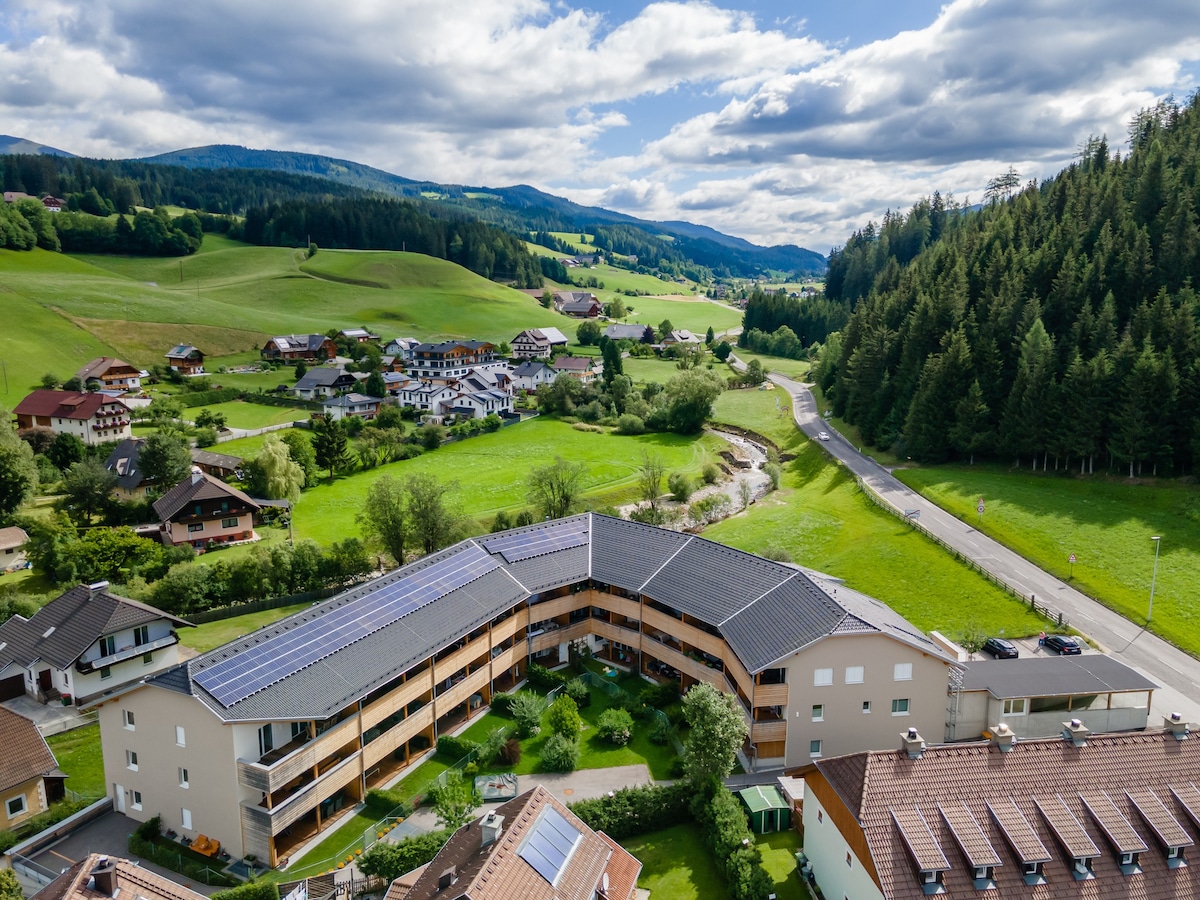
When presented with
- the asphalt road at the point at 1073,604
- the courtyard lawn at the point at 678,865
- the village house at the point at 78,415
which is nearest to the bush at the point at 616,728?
the courtyard lawn at the point at 678,865

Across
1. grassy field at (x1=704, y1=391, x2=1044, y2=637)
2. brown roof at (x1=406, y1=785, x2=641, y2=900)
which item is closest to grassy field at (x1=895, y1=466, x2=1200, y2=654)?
grassy field at (x1=704, y1=391, x2=1044, y2=637)

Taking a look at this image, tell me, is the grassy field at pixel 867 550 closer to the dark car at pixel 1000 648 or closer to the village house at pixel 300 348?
the dark car at pixel 1000 648

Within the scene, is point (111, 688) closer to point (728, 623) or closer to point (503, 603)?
point (503, 603)

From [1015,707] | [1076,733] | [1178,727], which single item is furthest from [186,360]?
[1178,727]

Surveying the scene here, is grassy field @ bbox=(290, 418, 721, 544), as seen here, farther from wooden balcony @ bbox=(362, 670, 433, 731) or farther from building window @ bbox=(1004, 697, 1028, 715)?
building window @ bbox=(1004, 697, 1028, 715)

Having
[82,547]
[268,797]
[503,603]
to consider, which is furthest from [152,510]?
[268,797]

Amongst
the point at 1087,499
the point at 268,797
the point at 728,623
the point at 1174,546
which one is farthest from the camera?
the point at 1087,499

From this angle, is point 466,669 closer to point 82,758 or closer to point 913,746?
point 82,758
